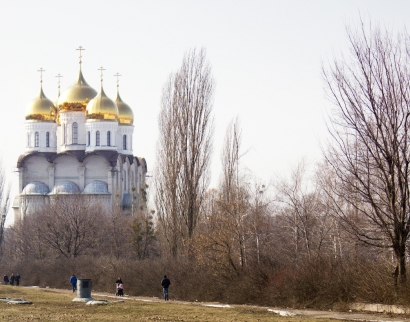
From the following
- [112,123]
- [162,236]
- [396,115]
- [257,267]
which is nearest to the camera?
[396,115]

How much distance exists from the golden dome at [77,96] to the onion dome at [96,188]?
7171 millimetres

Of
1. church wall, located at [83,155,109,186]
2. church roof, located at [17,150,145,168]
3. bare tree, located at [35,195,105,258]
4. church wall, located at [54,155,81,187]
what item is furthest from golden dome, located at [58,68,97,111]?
bare tree, located at [35,195,105,258]

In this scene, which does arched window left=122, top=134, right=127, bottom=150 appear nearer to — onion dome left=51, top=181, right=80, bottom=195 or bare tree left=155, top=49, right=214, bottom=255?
onion dome left=51, top=181, right=80, bottom=195

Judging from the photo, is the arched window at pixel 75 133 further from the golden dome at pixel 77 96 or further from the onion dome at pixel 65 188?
the onion dome at pixel 65 188

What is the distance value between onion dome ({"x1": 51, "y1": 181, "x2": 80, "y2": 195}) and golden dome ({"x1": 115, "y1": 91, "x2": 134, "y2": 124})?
9.45 m

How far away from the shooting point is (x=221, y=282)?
1293 inches

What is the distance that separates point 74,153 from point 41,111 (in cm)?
526

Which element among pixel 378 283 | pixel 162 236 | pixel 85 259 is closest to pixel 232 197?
pixel 162 236

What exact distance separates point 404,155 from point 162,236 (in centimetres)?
2050

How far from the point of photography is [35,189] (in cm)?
8006

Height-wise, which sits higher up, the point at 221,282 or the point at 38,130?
the point at 38,130

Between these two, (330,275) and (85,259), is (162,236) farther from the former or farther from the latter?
(330,275)

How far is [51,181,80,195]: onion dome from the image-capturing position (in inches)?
3054

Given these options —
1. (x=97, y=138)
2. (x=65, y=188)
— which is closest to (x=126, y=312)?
(x=65, y=188)
